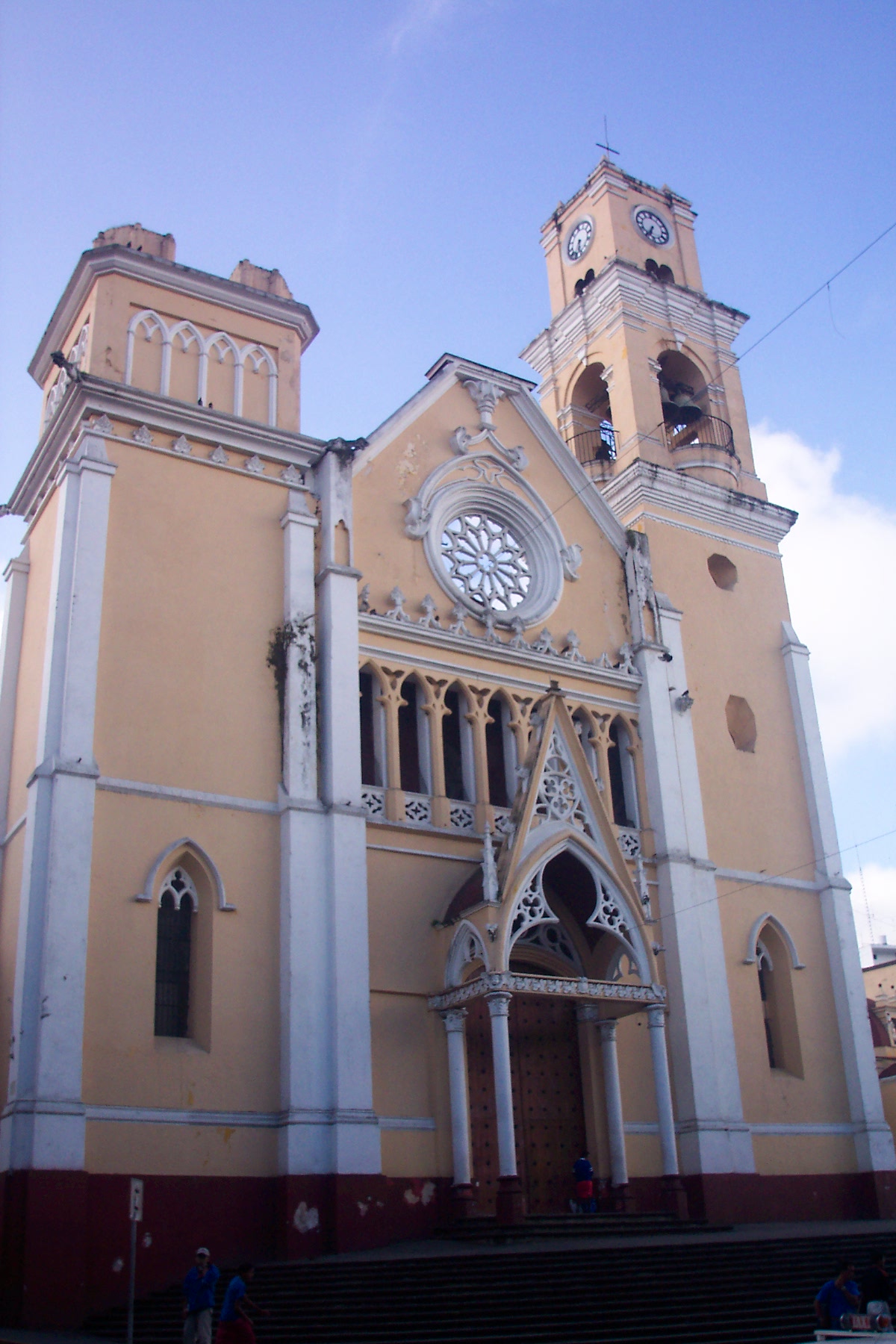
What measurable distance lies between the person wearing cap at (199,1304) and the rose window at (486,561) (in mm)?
12764

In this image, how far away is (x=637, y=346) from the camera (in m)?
29.0

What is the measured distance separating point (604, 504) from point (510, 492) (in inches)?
78.7

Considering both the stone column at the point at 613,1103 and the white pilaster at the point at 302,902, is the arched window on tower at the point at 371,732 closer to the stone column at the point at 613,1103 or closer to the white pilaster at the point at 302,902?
the white pilaster at the point at 302,902

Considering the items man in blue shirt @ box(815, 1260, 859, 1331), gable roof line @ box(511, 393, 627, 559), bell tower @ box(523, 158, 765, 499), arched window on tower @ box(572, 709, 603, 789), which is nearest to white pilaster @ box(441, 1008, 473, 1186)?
arched window on tower @ box(572, 709, 603, 789)

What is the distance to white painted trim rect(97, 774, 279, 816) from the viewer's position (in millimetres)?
17578

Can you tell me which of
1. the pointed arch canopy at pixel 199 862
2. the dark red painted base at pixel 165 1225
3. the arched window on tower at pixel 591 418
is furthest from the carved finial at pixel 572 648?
the dark red painted base at pixel 165 1225

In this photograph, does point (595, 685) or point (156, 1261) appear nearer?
point (156, 1261)

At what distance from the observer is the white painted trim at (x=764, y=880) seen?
943 inches

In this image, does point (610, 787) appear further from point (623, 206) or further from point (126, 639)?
point (623, 206)

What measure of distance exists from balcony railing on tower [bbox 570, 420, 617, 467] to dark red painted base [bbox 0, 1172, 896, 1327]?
1603 centimetres

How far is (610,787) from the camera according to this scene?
2303cm

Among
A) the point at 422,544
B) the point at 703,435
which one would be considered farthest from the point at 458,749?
the point at 703,435

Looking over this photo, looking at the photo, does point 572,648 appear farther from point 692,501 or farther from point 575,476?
point 692,501

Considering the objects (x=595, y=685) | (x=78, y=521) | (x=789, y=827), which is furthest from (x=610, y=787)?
(x=78, y=521)
